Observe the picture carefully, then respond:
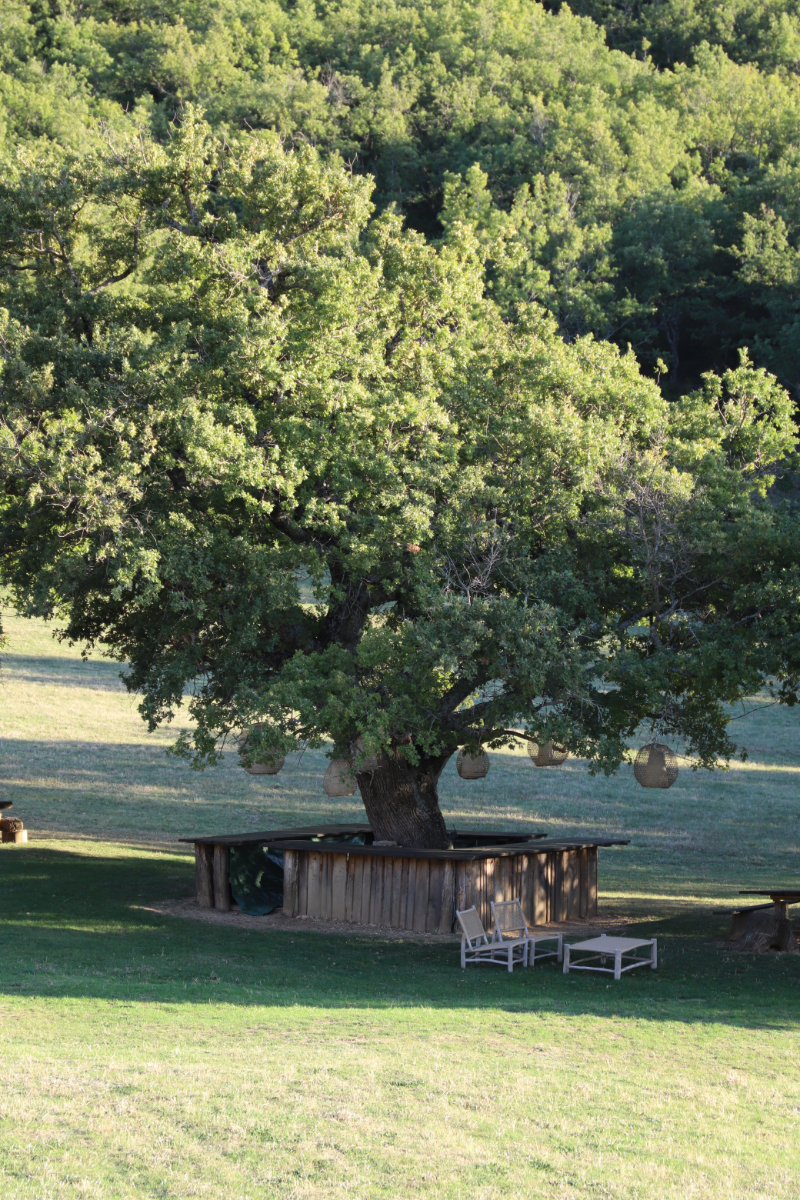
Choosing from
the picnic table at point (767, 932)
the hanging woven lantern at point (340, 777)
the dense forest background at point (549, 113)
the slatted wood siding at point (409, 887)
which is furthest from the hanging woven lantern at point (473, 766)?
the dense forest background at point (549, 113)

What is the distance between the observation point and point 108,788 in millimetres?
32156

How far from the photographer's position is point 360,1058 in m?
9.05

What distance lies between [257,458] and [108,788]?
20.6 meters

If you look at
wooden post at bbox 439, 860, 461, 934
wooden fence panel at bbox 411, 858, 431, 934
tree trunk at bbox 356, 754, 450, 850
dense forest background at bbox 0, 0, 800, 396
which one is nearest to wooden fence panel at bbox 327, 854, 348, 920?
wooden fence panel at bbox 411, 858, 431, 934

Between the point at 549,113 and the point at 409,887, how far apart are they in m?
77.1

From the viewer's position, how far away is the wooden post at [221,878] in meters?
18.3

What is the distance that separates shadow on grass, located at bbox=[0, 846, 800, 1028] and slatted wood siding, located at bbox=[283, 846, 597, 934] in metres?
0.78

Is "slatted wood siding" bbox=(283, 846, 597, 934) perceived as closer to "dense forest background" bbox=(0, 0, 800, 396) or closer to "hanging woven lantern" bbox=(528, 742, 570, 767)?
"hanging woven lantern" bbox=(528, 742, 570, 767)

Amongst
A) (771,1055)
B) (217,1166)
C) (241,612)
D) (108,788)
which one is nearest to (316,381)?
(241,612)

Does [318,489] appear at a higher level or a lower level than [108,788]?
higher

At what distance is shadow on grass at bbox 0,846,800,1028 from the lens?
11914 millimetres

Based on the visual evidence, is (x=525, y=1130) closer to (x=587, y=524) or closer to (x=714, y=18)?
(x=587, y=524)

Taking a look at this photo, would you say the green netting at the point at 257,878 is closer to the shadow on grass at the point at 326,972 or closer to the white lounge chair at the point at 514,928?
the shadow on grass at the point at 326,972

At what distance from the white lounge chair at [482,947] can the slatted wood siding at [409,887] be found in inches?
54.0
